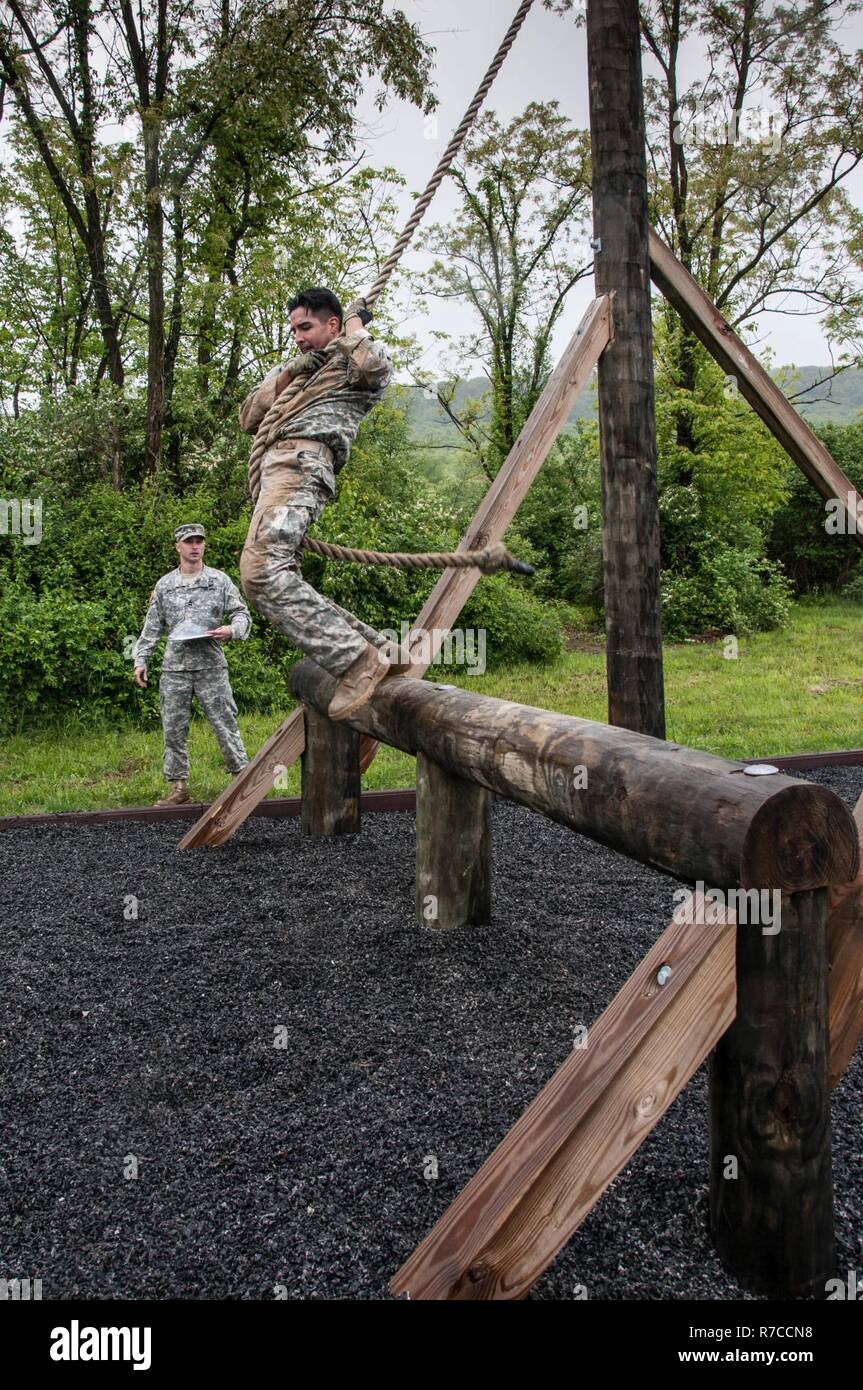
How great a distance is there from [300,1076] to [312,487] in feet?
7.18

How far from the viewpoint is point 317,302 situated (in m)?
3.98

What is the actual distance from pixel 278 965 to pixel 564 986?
115 cm

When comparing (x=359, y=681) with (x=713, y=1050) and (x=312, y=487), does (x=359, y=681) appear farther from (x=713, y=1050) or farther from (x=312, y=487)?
(x=713, y=1050)

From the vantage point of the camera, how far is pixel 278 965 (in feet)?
13.2

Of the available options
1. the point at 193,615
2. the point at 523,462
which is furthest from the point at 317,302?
the point at 193,615

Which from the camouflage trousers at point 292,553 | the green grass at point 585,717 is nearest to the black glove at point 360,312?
the camouflage trousers at point 292,553

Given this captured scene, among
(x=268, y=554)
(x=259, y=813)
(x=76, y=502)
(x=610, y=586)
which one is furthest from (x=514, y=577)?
(x=268, y=554)

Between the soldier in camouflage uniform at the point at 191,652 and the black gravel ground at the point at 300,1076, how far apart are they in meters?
1.39

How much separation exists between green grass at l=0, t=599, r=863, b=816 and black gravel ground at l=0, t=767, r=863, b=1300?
7.05 ft

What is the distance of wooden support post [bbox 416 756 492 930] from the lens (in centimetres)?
422

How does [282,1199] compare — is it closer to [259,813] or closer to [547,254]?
[259,813]

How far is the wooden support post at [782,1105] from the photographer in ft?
6.76

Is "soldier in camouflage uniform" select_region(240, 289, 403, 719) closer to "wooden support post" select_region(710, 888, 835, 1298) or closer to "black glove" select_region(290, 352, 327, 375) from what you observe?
"black glove" select_region(290, 352, 327, 375)

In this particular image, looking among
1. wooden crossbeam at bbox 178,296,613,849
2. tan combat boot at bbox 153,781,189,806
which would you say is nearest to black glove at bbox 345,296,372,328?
wooden crossbeam at bbox 178,296,613,849
